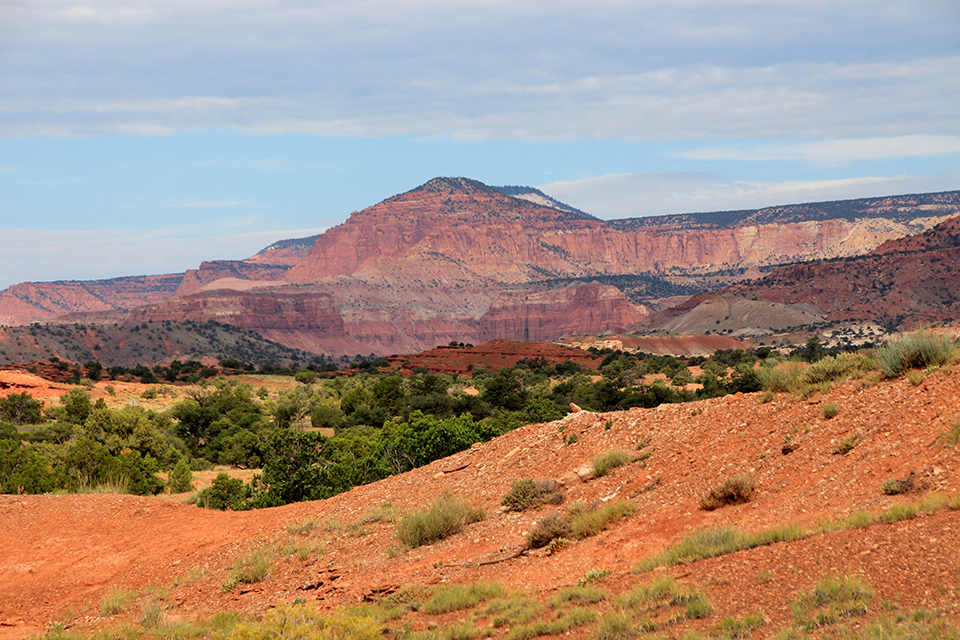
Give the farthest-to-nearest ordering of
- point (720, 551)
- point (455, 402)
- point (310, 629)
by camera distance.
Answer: point (455, 402)
point (720, 551)
point (310, 629)

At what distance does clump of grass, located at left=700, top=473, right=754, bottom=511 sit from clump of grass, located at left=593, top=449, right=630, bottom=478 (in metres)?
2.69

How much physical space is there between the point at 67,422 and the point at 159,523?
2725 centimetres

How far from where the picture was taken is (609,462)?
1411cm

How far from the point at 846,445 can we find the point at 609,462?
4.01 meters

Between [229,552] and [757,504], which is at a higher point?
[757,504]

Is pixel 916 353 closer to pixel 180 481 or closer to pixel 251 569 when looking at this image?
pixel 251 569

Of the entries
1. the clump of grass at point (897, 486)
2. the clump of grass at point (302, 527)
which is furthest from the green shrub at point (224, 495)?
the clump of grass at point (897, 486)

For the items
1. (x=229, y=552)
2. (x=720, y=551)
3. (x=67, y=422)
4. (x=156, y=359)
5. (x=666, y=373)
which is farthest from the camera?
(x=156, y=359)

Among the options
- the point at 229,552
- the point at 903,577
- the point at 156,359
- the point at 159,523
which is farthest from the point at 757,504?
the point at 156,359

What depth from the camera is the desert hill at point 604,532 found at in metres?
8.30

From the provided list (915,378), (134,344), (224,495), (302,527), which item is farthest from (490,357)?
(134,344)

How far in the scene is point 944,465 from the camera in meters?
10.0

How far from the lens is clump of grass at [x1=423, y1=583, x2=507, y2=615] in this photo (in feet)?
32.3

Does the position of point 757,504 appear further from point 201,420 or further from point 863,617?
point 201,420
